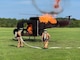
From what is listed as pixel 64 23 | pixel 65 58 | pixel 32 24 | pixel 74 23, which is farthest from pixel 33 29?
pixel 74 23

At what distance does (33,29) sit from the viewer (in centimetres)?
3503

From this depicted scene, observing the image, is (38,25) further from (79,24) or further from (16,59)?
(79,24)

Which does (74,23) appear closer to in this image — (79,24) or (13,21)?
(79,24)

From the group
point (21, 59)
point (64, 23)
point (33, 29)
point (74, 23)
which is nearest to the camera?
point (21, 59)

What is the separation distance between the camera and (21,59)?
61.4 ft

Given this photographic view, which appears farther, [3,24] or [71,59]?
[3,24]

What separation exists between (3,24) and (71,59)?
4032 inches

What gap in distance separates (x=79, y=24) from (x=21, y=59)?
101 m

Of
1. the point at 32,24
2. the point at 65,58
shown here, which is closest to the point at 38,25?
the point at 32,24

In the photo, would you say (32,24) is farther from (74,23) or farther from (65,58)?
(74,23)

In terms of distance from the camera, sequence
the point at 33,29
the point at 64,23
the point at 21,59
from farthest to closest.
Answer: the point at 64,23 → the point at 33,29 → the point at 21,59

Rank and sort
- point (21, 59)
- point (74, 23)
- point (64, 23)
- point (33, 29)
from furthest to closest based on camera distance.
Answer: point (74, 23) → point (64, 23) → point (33, 29) → point (21, 59)

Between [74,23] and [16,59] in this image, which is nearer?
[16,59]

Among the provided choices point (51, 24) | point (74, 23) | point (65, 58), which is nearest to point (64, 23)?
point (51, 24)
